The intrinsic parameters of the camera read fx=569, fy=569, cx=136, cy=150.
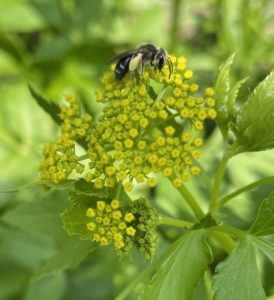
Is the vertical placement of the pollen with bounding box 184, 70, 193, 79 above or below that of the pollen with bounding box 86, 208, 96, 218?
above

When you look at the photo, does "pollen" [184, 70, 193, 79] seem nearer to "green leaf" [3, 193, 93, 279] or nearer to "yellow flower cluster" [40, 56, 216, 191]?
"yellow flower cluster" [40, 56, 216, 191]

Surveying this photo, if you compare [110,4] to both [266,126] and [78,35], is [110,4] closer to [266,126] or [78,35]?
[78,35]

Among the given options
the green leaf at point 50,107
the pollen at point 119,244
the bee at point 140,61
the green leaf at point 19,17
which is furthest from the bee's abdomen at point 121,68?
the green leaf at point 19,17

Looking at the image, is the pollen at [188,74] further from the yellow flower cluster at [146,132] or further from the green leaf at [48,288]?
the green leaf at [48,288]

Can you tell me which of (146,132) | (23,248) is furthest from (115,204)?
(23,248)

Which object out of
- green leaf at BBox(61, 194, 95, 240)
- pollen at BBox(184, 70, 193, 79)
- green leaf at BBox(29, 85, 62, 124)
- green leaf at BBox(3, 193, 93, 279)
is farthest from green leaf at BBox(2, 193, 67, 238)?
pollen at BBox(184, 70, 193, 79)

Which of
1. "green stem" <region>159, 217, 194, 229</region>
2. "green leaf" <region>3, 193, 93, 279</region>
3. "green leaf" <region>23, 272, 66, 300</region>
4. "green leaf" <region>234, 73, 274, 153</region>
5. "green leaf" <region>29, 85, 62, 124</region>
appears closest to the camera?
"green leaf" <region>234, 73, 274, 153</region>
